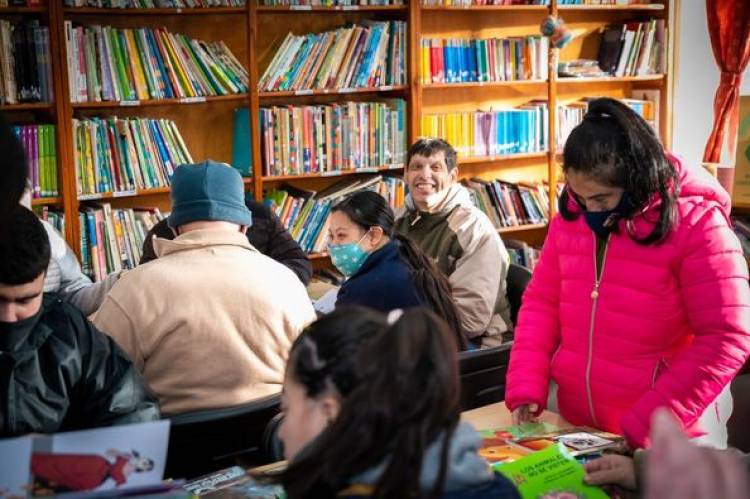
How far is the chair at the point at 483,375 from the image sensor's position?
292 centimetres

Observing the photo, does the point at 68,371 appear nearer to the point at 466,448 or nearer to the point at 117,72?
the point at 466,448

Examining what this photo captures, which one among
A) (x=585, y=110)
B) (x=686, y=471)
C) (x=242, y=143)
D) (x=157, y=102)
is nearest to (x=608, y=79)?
(x=585, y=110)

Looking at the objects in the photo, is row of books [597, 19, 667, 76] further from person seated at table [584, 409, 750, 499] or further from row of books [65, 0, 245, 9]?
person seated at table [584, 409, 750, 499]

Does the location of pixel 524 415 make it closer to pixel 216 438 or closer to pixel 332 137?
pixel 216 438

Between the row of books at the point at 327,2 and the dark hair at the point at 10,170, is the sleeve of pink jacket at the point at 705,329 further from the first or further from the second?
the row of books at the point at 327,2

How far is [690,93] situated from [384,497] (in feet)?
18.0

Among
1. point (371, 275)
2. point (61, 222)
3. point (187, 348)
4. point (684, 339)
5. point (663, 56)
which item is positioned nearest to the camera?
point (684, 339)

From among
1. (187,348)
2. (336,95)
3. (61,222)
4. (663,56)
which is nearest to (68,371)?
(187,348)

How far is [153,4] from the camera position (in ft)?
14.9

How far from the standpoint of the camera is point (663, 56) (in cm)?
608

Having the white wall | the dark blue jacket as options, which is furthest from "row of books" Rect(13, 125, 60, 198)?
the white wall

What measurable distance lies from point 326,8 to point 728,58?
2.20 m

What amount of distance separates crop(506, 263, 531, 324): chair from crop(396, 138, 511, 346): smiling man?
0.04m

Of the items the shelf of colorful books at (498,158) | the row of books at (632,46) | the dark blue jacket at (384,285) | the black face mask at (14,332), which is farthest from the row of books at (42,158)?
the row of books at (632,46)
